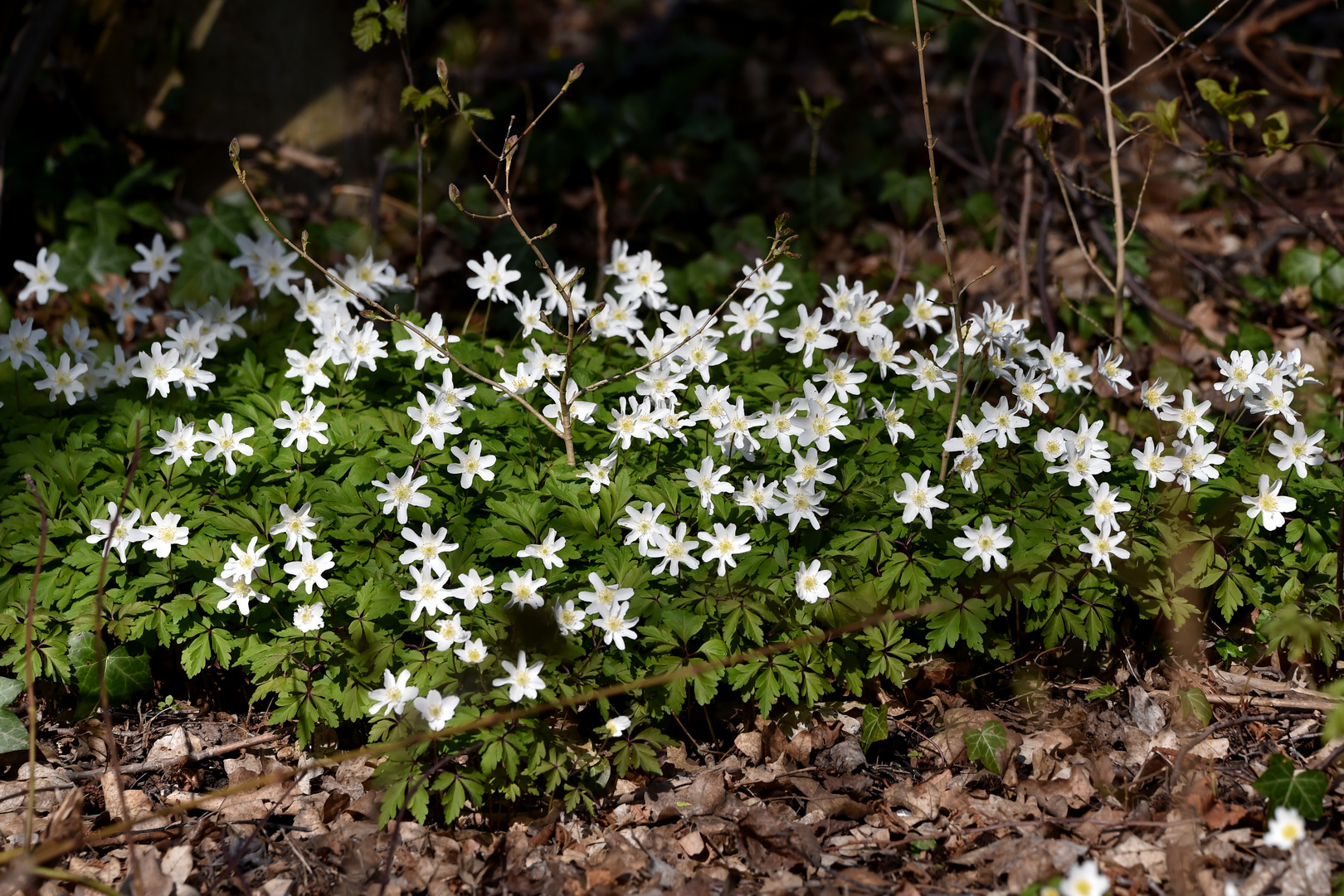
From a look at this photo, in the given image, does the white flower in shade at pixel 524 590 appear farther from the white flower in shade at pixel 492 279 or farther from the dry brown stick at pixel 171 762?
the white flower in shade at pixel 492 279

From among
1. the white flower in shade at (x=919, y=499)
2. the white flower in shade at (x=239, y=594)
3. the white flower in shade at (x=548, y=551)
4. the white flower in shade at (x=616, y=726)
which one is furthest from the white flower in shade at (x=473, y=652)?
the white flower in shade at (x=919, y=499)

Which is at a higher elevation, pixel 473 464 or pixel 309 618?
pixel 473 464

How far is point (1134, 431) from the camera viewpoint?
153 inches

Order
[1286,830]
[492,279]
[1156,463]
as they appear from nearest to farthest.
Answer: [1286,830] < [1156,463] < [492,279]

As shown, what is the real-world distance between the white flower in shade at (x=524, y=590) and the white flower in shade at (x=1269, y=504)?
2.13 meters

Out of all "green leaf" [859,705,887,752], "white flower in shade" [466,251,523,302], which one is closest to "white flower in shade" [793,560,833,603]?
"green leaf" [859,705,887,752]

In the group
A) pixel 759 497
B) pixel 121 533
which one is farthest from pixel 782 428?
pixel 121 533

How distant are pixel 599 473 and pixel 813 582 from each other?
29.2 inches

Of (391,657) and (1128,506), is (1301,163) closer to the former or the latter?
(1128,506)

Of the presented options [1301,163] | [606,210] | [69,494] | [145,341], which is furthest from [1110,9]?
[69,494]

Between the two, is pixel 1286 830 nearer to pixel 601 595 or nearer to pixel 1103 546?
pixel 1103 546

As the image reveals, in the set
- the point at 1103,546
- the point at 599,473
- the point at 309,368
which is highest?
the point at 309,368

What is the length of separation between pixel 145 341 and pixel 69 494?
737 millimetres

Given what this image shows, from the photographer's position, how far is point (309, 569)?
2.82m
